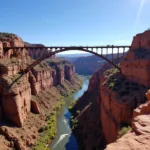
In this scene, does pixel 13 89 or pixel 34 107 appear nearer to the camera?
pixel 13 89

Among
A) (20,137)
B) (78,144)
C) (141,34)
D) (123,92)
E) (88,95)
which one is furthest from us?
(88,95)

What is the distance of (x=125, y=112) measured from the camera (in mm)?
20609

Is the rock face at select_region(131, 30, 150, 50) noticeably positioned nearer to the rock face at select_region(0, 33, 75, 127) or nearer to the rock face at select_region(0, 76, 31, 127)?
the rock face at select_region(0, 33, 75, 127)

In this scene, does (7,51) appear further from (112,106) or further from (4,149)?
(112,106)

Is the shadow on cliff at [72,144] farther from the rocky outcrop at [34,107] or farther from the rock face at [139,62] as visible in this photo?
the rock face at [139,62]

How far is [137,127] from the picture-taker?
360 inches

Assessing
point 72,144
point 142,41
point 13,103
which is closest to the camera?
point 13,103

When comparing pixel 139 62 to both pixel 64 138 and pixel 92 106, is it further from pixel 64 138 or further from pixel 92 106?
pixel 64 138

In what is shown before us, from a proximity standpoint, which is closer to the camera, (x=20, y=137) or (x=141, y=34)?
(x=20, y=137)

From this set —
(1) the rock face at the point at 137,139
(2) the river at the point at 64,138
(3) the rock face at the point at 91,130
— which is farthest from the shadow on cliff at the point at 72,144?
(1) the rock face at the point at 137,139

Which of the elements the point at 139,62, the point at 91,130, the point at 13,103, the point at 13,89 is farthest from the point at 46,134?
the point at 139,62

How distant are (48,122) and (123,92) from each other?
20.0 metres

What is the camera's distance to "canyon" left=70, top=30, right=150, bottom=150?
29.0ft

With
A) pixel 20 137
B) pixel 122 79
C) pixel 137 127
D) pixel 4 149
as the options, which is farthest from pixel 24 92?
pixel 137 127
